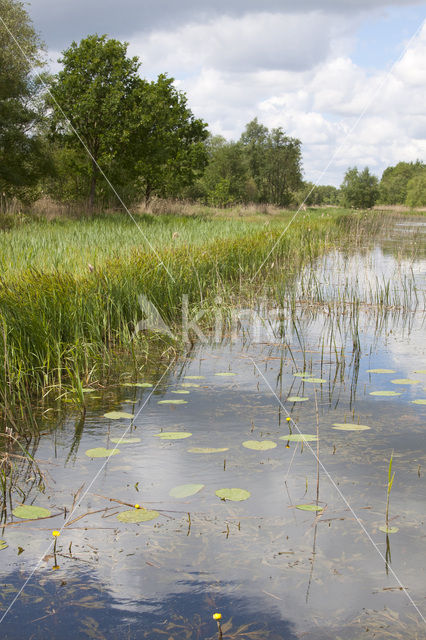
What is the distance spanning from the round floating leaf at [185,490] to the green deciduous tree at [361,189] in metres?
75.9

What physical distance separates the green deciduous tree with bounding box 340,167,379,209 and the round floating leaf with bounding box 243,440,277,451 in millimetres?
75228

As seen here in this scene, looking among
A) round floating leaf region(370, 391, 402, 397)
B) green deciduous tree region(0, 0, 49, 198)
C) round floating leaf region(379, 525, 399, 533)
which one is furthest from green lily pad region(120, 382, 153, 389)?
green deciduous tree region(0, 0, 49, 198)

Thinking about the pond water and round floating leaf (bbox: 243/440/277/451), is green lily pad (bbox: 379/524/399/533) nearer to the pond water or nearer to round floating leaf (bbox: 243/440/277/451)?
the pond water

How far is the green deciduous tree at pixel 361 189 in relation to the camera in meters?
76.2

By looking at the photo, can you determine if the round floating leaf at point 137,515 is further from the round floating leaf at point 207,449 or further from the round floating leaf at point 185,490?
the round floating leaf at point 207,449

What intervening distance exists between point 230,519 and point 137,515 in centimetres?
45

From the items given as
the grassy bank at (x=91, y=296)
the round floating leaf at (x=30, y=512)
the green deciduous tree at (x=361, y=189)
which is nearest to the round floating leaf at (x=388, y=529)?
the round floating leaf at (x=30, y=512)

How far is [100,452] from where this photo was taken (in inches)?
141

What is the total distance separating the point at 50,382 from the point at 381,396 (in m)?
2.74

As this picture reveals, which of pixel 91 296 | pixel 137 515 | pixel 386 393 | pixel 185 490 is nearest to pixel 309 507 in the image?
pixel 185 490

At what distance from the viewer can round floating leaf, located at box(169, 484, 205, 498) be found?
3000 millimetres

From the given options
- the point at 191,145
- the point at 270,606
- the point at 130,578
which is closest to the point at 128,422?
the point at 130,578

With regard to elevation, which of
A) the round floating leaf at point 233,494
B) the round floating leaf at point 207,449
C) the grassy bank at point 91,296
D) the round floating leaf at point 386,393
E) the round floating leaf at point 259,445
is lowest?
the round floating leaf at point 207,449

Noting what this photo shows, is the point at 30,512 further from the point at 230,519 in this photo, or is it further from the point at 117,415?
the point at 117,415
